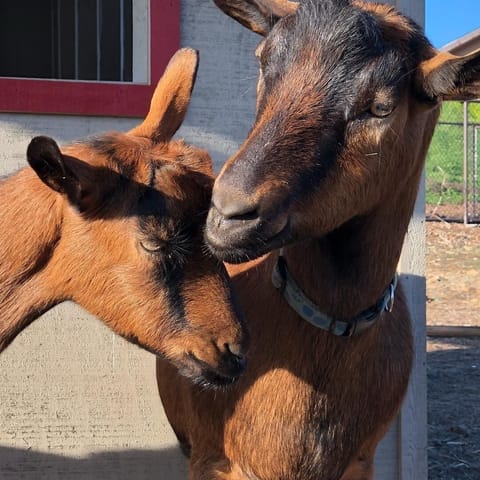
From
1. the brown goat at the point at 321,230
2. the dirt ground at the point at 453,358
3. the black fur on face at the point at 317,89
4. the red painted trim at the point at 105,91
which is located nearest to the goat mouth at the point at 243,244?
the brown goat at the point at 321,230

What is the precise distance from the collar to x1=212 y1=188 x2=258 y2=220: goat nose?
696 mm

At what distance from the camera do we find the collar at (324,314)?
3049 millimetres

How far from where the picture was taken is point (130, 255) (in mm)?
3082

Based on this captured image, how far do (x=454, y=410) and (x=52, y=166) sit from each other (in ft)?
18.5

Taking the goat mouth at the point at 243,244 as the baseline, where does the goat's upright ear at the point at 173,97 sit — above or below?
above

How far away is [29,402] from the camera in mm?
4496

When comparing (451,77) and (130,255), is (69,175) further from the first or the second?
(451,77)

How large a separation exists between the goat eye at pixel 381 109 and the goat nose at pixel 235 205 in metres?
0.55

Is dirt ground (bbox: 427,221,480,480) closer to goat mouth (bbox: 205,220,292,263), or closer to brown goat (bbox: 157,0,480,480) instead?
brown goat (bbox: 157,0,480,480)

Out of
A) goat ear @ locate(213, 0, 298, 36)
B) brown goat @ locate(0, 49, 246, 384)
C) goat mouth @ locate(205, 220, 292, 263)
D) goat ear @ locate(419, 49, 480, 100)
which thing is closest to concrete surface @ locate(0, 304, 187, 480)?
brown goat @ locate(0, 49, 246, 384)

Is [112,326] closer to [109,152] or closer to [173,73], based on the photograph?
[109,152]

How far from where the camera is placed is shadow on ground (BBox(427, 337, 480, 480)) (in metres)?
A: 6.16

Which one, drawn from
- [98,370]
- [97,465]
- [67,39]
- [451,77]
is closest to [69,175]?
[451,77]

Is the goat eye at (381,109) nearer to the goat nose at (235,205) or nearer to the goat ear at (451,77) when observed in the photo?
the goat ear at (451,77)
